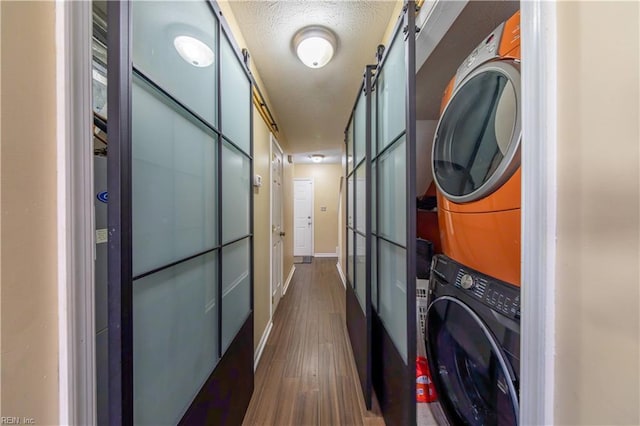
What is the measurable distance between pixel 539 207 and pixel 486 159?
45 centimetres

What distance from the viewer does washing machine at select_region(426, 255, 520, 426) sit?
0.69m

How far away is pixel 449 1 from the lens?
90 cm

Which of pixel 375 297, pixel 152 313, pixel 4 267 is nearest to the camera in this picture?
pixel 4 267

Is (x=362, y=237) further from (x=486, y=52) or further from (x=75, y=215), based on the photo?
(x=75, y=215)

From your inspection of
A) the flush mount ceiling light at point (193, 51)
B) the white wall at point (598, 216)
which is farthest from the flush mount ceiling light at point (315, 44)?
the white wall at point (598, 216)

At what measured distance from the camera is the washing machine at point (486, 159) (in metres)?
0.72

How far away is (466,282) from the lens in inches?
35.7

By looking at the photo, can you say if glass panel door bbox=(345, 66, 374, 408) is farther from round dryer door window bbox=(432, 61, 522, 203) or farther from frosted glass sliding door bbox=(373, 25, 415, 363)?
round dryer door window bbox=(432, 61, 522, 203)

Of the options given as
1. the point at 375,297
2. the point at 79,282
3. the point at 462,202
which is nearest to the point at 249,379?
the point at 375,297

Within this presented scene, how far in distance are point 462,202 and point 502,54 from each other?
0.53m

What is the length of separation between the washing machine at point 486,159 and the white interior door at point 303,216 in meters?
4.82

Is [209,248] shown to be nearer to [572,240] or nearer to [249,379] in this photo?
[249,379]

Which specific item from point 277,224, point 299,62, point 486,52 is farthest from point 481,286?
point 277,224

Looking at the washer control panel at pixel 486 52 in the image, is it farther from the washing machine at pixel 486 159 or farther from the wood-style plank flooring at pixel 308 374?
the wood-style plank flooring at pixel 308 374
